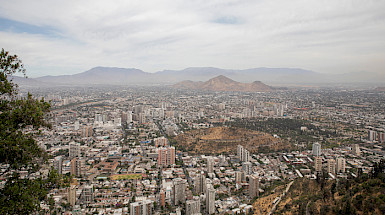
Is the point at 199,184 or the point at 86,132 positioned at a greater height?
the point at 86,132

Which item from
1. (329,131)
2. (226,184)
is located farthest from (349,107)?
(226,184)

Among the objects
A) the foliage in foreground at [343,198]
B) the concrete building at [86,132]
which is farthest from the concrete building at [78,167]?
the foliage in foreground at [343,198]

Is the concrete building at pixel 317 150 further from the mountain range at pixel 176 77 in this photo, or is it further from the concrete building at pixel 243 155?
the mountain range at pixel 176 77

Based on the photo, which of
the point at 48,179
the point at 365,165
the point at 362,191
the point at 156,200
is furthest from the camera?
the point at 365,165

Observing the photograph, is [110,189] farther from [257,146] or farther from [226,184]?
[257,146]

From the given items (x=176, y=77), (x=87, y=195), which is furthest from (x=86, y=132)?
(x=176, y=77)

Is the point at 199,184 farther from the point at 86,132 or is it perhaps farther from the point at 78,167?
the point at 86,132

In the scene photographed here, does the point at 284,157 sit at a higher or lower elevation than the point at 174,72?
lower
